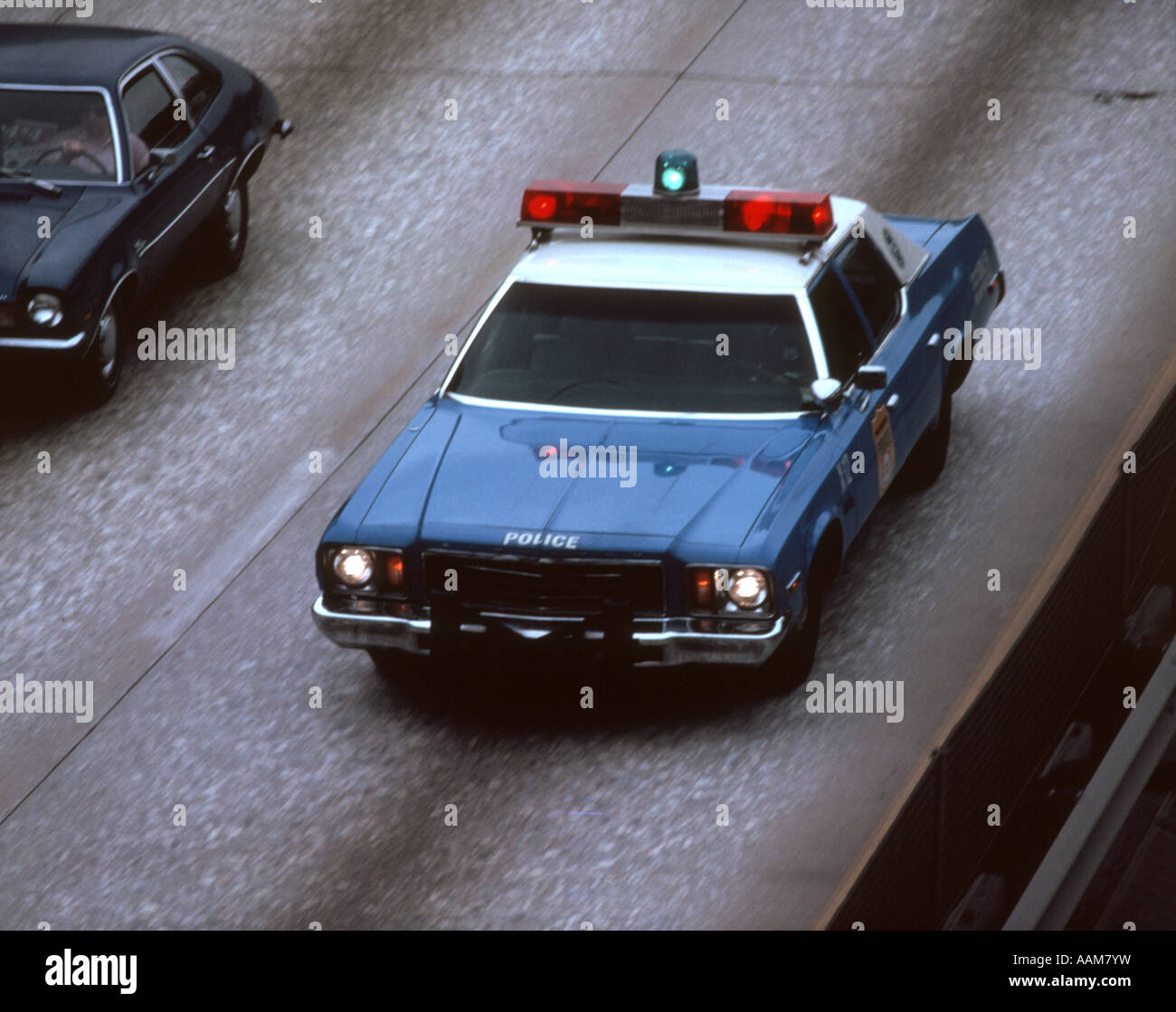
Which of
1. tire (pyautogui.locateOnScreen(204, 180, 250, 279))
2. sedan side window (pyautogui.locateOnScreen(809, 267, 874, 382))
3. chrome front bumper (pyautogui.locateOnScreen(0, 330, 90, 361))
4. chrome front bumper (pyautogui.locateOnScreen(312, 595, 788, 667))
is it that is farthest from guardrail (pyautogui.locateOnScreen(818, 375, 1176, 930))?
tire (pyautogui.locateOnScreen(204, 180, 250, 279))

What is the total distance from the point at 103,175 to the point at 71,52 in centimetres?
105

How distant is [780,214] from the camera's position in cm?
1048

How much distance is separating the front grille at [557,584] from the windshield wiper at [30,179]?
178 inches

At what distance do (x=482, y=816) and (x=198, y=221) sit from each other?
5788 mm

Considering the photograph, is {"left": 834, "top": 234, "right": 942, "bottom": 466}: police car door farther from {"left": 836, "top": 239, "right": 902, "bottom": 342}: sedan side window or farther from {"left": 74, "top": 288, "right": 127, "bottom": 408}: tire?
{"left": 74, "top": 288, "right": 127, "bottom": 408}: tire

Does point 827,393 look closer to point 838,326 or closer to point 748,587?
point 838,326

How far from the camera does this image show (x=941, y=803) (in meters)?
7.83

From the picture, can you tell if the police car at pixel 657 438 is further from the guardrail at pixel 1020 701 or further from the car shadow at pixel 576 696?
the guardrail at pixel 1020 701

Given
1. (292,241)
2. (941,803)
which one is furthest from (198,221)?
(941,803)

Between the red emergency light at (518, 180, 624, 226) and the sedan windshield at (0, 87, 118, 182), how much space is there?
3209 millimetres

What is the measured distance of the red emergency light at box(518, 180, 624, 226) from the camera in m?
10.7

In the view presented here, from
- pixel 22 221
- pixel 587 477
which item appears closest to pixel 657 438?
pixel 587 477

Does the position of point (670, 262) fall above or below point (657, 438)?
above

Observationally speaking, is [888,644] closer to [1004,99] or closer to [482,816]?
[482,816]
